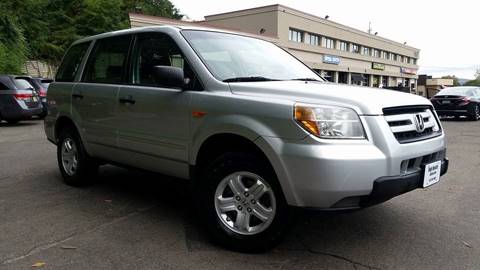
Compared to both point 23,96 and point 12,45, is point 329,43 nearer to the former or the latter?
point 12,45

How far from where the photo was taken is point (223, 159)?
3709mm

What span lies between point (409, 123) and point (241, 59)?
5.45 feet

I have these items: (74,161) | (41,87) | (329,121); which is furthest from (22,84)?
(329,121)

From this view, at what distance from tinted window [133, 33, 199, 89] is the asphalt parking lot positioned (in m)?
1.14

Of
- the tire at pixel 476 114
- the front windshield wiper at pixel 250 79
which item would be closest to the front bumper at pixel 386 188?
the front windshield wiper at pixel 250 79

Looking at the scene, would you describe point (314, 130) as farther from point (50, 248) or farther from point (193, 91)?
point (50, 248)

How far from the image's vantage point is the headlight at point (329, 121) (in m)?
3.23

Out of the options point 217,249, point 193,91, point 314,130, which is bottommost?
point 217,249

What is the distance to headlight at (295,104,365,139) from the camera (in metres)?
3.23

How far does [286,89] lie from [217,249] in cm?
141

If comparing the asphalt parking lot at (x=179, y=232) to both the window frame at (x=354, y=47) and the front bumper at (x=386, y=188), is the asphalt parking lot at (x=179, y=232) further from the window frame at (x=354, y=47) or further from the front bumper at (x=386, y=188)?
the window frame at (x=354, y=47)

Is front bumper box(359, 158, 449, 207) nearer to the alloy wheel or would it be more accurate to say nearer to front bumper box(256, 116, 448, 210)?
front bumper box(256, 116, 448, 210)

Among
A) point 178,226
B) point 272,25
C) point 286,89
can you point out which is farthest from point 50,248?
point 272,25

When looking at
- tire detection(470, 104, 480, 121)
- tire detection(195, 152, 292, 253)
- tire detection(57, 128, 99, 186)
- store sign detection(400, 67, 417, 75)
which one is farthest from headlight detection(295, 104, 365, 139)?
store sign detection(400, 67, 417, 75)
